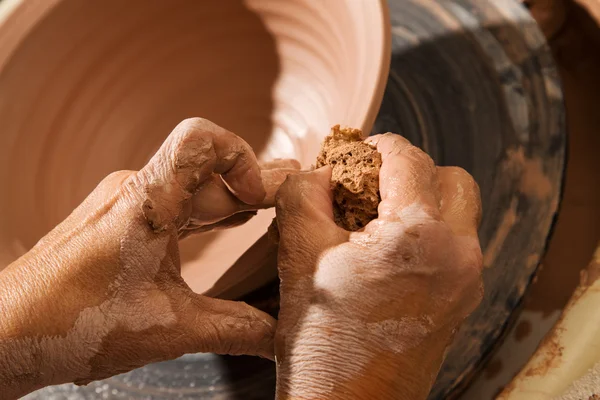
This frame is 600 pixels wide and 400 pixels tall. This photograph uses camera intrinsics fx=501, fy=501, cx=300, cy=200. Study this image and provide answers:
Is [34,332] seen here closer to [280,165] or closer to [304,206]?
[304,206]

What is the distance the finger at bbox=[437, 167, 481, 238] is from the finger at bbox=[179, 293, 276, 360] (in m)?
0.33

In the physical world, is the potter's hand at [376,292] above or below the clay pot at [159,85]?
below

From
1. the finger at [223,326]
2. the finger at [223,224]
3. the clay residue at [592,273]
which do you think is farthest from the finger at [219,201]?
the clay residue at [592,273]

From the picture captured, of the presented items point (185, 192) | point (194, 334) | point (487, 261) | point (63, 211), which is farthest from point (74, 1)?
point (487, 261)

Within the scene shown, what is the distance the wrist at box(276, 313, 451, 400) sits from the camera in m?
0.72

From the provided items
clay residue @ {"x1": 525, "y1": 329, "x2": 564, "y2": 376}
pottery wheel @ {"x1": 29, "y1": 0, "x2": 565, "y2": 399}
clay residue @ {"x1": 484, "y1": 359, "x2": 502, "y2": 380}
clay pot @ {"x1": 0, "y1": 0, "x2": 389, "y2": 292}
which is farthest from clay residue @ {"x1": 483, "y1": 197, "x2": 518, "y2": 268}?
clay pot @ {"x1": 0, "y1": 0, "x2": 389, "y2": 292}

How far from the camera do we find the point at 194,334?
0.76 metres

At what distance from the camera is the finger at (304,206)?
30.5 inches

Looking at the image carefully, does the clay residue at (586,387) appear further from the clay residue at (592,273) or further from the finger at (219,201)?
the finger at (219,201)

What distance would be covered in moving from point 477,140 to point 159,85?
0.89 metres

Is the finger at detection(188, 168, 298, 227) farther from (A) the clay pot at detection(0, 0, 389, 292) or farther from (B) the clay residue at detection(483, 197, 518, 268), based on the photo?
(B) the clay residue at detection(483, 197, 518, 268)

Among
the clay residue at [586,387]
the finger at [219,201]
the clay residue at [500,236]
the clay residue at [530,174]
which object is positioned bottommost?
the clay residue at [586,387]

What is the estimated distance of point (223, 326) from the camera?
0.77 metres

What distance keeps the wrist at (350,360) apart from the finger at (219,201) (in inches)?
9.0
